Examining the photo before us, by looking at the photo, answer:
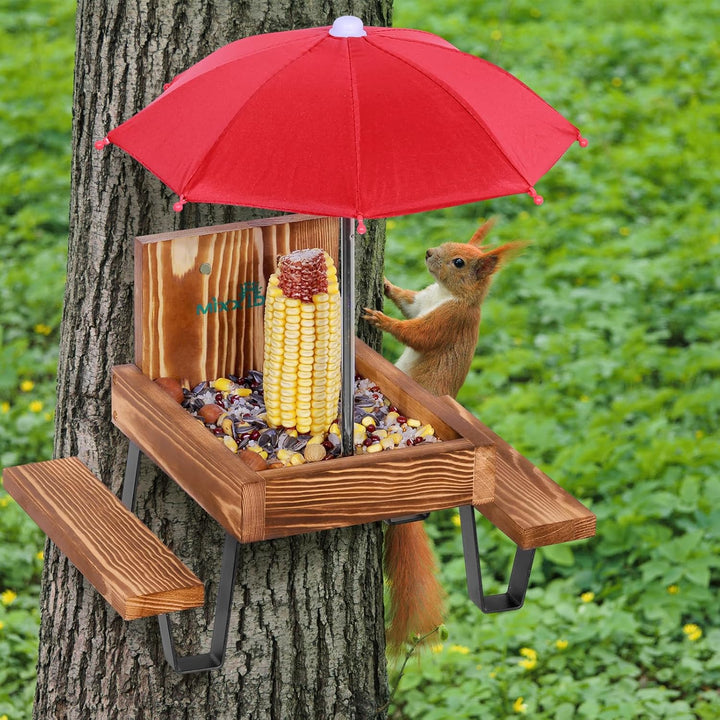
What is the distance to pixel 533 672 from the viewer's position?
3.92m

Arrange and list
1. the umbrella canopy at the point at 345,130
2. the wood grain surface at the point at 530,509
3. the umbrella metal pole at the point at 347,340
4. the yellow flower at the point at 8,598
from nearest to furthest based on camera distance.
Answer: the umbrella canopy at the point at 345,130, the umbrella metal pole at the point at 347,340, the wood grain surface at the point at 530,509, the yellow flower at the point at 8,598

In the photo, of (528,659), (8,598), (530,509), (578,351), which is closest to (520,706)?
(528,659)

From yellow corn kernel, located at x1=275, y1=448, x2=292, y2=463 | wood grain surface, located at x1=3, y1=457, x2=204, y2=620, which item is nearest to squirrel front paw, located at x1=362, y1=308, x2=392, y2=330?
yellow corn kernel, located at x1=275, y1=448, x2=292, y2=463

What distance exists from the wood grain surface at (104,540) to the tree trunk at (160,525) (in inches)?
6.8

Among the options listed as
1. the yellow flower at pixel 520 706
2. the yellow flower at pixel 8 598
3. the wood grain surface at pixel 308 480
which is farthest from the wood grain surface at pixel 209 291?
the yellow flower at pixel 8 598

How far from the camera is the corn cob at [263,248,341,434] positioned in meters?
2.38

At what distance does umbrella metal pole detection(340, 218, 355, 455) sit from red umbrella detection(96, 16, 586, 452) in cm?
5

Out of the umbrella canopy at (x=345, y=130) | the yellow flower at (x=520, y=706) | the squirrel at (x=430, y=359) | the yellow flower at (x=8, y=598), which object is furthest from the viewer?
the yellow flower at (x=8, y=598)

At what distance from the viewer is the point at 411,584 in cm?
290

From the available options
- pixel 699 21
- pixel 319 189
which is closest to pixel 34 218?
pixel 319 189

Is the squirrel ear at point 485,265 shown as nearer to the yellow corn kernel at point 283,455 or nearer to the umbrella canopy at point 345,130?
the umbrella canopy at point 345,130

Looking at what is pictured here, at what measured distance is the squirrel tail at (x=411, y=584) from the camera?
2.91 m

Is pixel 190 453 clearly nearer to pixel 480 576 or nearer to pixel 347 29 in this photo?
pixel 480 576

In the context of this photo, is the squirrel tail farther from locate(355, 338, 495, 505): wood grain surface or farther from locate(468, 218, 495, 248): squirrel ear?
locate(468, 218, 495, 248): squirrel ear
